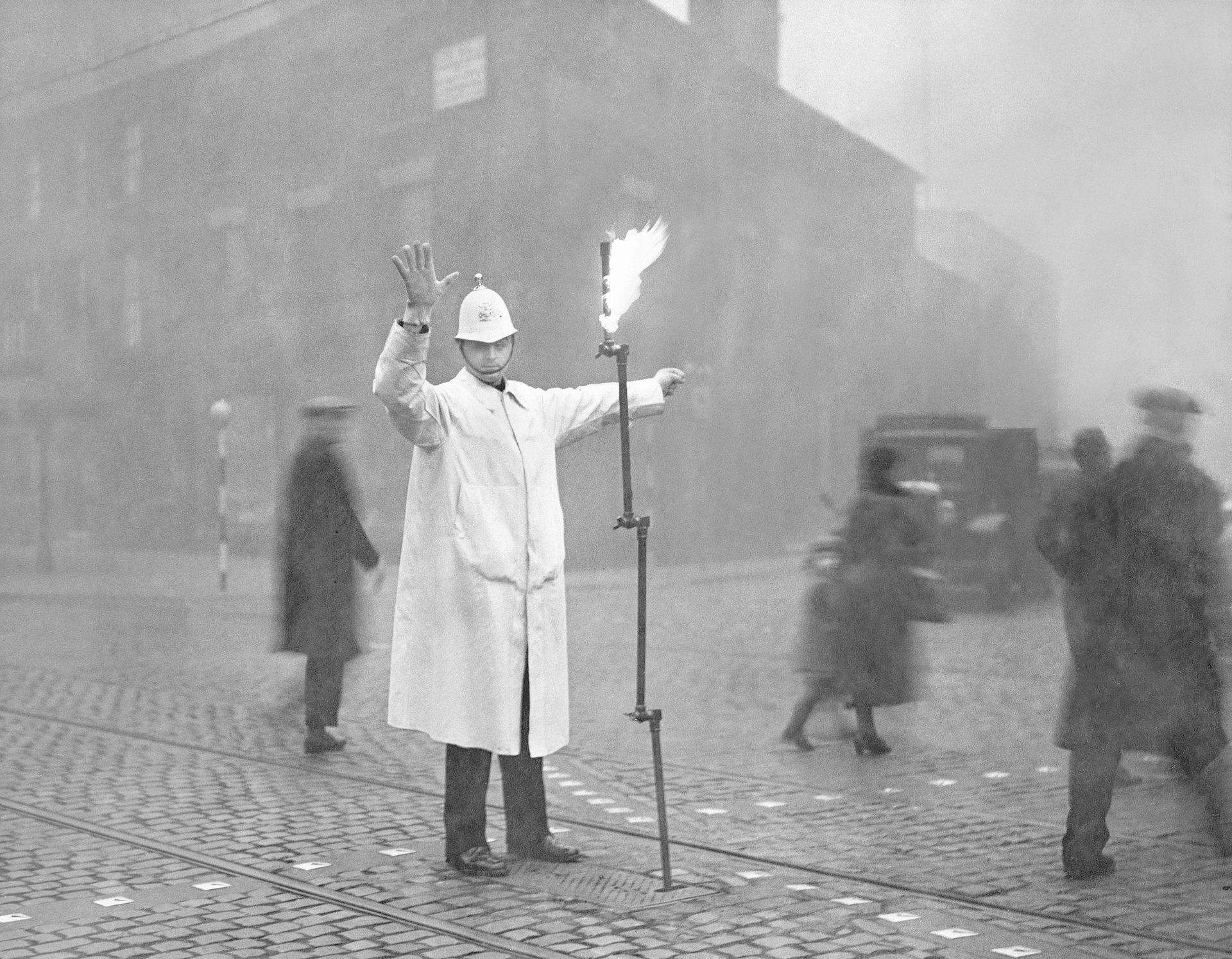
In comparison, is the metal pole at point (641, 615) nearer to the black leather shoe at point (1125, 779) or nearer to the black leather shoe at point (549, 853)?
the black leather shoe at point (549, 853)

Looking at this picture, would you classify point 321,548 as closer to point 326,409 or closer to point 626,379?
point 326,409

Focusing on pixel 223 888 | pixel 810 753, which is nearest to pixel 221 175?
pixel 810 753

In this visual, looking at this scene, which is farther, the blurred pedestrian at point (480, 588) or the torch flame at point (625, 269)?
the blurred pedestrian at point (480, 588)

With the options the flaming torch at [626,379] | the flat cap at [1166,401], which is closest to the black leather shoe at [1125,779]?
the flat cap at [1166,401]

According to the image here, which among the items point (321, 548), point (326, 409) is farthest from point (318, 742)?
point (326, 409)

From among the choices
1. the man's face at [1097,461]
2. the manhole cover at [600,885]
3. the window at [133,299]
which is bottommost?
the manhole cover at [600,885]

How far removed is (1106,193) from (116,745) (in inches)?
132

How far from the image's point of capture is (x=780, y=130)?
14.8ft

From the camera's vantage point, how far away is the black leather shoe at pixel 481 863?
3.07 meters

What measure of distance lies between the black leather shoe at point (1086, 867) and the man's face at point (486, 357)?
59.7 inches

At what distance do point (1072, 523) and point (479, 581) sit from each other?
126cm

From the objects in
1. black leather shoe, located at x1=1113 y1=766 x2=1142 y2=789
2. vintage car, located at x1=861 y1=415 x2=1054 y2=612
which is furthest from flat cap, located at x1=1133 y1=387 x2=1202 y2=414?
vintage car, located at x1=861 y1=415 x2=1054 y2=612

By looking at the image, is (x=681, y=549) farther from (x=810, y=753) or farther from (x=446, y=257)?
(x=810, y=753)

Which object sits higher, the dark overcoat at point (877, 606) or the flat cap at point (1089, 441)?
the flat cap at point (1089, 441)
